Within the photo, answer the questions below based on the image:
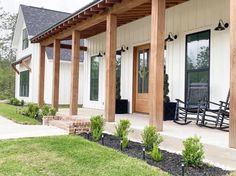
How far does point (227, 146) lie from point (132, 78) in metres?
6.19

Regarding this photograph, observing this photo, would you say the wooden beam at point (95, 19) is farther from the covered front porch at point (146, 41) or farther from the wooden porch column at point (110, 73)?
the wooden porch column at point (110, 73)

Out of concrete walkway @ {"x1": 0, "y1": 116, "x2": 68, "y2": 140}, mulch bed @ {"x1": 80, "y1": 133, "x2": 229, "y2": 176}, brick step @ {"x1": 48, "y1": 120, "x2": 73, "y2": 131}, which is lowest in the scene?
mulch bed @ {"x1": 80, "y1": 133, "x2": 229, "y2": 176}

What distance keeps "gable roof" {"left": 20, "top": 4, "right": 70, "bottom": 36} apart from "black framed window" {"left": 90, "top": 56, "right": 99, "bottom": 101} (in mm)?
9317

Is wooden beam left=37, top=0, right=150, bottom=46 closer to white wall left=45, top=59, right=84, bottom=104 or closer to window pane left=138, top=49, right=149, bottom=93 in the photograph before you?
window pane left=138, top=49, right=149, bottom=93

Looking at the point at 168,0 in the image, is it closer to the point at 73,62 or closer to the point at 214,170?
the point at 73,62

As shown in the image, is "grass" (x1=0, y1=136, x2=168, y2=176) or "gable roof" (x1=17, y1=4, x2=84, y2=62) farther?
"gable roof" (x1=17, y1=4, x2=84, y2=62)

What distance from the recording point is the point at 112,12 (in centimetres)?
746

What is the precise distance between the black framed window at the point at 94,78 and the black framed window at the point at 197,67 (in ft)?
16.6

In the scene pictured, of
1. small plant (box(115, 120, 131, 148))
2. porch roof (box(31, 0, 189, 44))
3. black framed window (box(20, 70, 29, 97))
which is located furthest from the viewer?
black framed window (box(20, 70, 29, 97))

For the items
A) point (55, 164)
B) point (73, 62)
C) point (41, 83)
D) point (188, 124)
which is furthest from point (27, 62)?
point (55, 164)

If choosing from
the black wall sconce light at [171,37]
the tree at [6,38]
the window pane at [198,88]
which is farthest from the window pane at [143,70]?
the tree at [6,38]

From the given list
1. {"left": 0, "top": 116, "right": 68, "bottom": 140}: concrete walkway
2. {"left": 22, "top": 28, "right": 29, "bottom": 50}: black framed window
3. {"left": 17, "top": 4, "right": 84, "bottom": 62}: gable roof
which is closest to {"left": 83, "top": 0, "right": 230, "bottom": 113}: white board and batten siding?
{"left": 0, "top": 116, "right": 68, "bottom": 140}: concrete walkway

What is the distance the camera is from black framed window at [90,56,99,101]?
12.4 meters

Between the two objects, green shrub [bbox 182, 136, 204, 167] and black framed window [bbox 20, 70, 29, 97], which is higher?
black framed window [bbox 20, 70, 29, 97]
